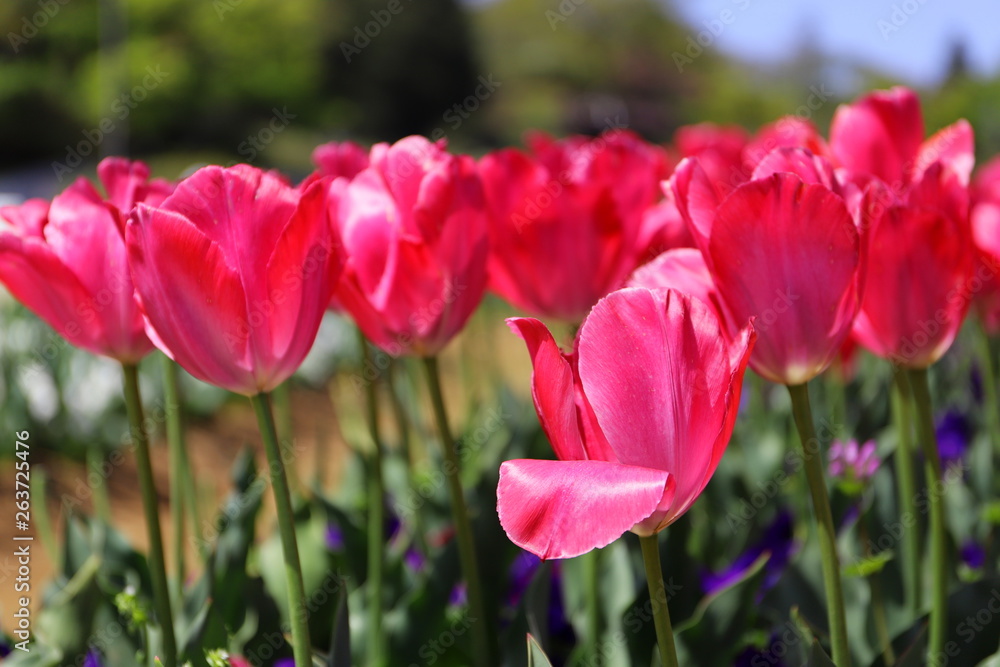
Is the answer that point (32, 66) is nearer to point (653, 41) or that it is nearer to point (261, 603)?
point (261, 603)

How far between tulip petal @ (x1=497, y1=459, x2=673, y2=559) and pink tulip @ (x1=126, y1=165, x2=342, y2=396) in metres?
0.27

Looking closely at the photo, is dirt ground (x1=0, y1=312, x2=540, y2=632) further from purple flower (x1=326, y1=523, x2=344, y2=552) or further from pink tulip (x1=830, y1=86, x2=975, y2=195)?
pink tulip (x1=830, y1=86, x2=975, y2=195)

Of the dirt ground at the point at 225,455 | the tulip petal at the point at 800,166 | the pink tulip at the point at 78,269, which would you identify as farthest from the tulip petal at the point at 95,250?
the dirt ground at the point at 225,455

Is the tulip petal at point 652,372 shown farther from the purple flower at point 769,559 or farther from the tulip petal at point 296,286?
the purple flower at point 769,559

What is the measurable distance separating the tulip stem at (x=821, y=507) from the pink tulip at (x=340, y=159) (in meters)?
0.64

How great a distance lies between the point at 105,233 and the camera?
0.91 m

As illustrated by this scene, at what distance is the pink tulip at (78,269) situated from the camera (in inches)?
35.1

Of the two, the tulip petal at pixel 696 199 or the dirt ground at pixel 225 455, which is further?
the dirt ground at pixel 225 455

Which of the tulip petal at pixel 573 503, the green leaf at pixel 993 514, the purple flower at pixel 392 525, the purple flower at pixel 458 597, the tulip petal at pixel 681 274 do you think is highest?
the tulip petal at pixel 681 274

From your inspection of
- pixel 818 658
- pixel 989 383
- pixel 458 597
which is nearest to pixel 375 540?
pixel 458 597

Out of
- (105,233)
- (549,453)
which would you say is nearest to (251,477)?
(549,453)

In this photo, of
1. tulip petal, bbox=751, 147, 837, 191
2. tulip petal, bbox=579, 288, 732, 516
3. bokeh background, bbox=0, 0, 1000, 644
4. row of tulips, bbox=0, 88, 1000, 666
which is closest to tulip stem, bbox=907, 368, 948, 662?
row of tulips, bbox=0, 88, 1000, 666

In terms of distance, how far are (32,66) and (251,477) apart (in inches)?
1170

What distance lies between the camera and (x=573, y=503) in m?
0.57
